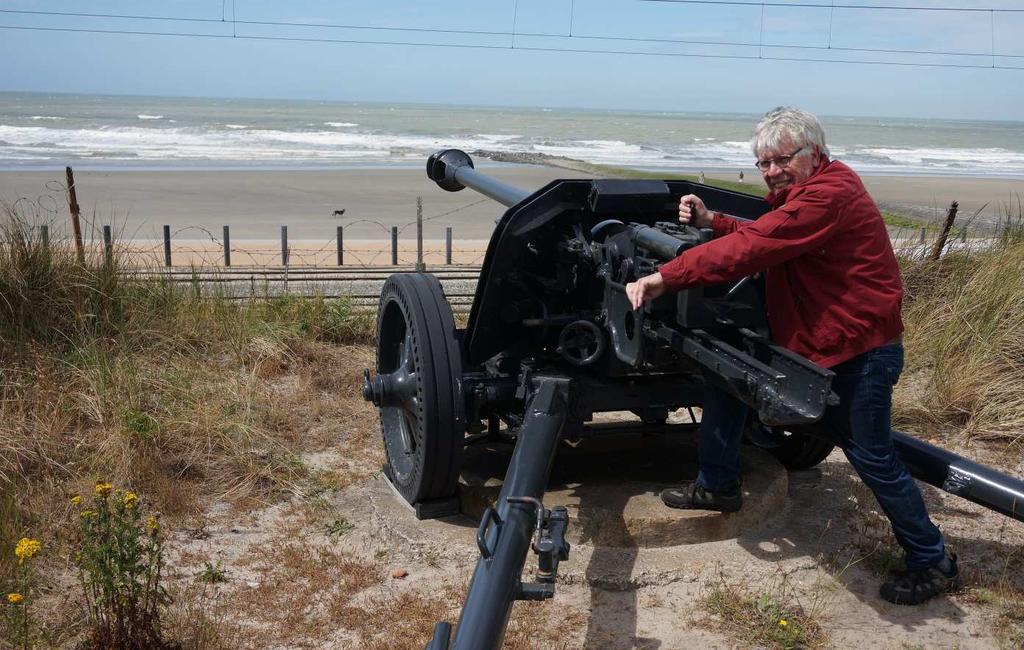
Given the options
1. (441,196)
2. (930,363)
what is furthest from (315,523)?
(441,196)

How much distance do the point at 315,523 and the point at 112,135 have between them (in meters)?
46.9

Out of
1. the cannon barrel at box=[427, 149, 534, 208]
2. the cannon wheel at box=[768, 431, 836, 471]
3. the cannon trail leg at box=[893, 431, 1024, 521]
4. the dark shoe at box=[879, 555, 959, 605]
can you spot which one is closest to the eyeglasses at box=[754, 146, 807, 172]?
the cannon trail leg at box=[893, 431, 1024, 521]

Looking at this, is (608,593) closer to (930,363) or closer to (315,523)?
(315,523)

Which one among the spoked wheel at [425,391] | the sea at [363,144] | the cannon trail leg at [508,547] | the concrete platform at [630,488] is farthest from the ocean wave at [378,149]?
the cannon trail leg at [508,547]

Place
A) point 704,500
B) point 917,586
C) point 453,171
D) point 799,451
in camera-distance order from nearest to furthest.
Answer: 1. point 917,586
2. point 704,500
3. point 799,451
4. point 453,171

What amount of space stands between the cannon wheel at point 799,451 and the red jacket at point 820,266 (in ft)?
5.00

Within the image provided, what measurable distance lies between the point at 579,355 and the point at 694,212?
75 cm

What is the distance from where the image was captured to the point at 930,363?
256 inches

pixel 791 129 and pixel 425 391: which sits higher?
pixel 791 129

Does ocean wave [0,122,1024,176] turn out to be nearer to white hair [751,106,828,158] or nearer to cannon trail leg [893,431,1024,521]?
white hair [751,106,828,158]

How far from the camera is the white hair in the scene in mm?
3447

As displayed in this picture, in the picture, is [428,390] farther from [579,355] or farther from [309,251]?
[309,251]

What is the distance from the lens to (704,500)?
4.32m

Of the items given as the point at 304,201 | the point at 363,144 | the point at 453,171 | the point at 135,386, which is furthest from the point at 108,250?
the point at 363,144
